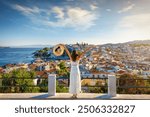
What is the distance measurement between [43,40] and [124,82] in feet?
42.5

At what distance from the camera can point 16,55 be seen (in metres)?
20.5

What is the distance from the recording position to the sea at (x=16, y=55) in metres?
18.6

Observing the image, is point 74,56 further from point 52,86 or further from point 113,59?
point 113,59

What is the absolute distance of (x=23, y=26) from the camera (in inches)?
919

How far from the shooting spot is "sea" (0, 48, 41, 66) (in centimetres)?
1863

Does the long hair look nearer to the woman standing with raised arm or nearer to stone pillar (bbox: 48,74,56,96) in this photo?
the woman standing with raised arm

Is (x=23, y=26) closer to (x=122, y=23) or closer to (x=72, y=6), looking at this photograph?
(x=72, y=6)

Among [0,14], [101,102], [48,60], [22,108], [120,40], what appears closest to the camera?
[22,108]

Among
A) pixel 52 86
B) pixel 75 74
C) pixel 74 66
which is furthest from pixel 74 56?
pixel 52 86

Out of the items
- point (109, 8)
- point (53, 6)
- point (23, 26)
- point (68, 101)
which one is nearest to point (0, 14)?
point (23, 26)

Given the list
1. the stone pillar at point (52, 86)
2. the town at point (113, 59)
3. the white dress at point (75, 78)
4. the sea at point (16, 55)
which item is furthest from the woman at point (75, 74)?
the sea at point (16, 55)

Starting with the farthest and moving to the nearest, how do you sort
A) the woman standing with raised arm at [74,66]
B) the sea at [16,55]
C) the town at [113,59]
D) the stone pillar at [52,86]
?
the sea at [16,55] → the town at [113,59] → the stone pillar at [52,86] → the woman standing with raised arm at [74,66]

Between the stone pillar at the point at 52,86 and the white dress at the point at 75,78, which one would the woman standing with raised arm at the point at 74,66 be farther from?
the stone pillar at the point at 52,86

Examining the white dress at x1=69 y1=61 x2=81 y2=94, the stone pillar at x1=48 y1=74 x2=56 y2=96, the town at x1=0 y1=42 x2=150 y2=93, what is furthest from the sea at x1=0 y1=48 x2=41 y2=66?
the white dress at x1=69 y1=61 x2=81 y2=94
